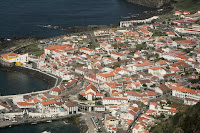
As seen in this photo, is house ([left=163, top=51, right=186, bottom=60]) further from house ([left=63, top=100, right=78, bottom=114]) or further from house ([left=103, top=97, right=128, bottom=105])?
house ([left=63, top=100, right=78, bottom=114])

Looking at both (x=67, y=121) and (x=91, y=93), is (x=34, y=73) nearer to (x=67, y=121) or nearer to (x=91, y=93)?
(x=91, y=93)

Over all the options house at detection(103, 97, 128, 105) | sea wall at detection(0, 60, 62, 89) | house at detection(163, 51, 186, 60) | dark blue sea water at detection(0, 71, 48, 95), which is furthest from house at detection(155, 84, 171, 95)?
dark blue sea water at detection(0, 71, 48, 95)

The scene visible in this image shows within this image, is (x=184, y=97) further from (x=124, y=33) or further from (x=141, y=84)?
(x=124, y=33)

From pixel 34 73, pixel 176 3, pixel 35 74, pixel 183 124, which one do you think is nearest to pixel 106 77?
pixel 35 74

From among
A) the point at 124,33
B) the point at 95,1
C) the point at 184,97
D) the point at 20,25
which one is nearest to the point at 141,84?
the point at 184,97

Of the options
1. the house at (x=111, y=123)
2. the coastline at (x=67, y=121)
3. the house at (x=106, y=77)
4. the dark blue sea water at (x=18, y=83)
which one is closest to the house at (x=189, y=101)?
the house at (x=111, y=123)

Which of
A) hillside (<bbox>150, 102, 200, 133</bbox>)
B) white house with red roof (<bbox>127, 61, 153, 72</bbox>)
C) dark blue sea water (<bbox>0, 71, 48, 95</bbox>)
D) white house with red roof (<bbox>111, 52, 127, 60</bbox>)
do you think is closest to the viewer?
hillside (<bbox>150, 102, 200, 133</bbox>)

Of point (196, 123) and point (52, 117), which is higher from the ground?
point (196, 123)
